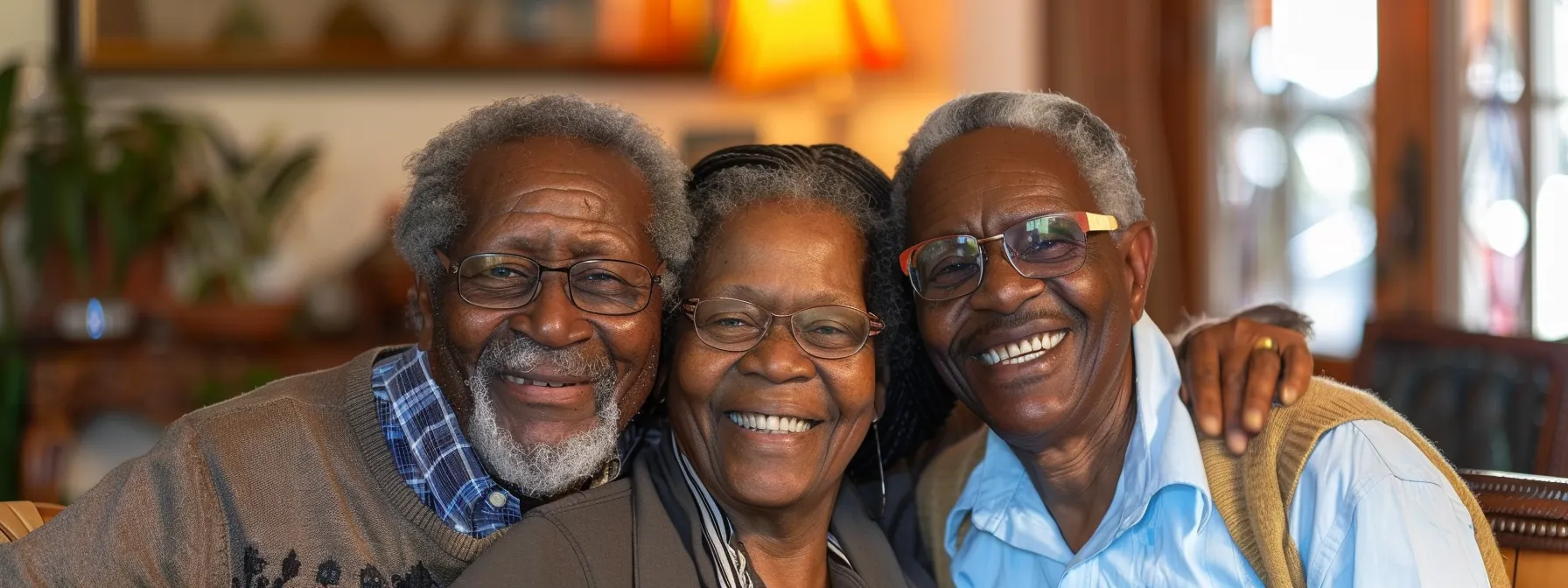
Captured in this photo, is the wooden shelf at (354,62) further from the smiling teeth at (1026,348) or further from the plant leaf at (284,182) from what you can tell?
the smiling teeth at (1026,348)

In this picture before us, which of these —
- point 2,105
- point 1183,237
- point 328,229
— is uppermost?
point 2,105

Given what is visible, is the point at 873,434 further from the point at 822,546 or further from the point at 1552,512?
the point at 1552,512

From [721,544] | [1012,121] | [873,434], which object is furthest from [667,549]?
[1012,121]

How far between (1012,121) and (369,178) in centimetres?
295

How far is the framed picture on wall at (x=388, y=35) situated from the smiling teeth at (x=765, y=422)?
9.23 feet

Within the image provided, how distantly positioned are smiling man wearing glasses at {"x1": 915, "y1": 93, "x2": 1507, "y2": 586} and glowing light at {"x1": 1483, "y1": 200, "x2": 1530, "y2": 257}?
2848 mm

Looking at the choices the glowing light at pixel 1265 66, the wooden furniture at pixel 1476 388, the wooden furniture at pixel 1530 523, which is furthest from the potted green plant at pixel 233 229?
the wooden furniture at pixel 1530 523

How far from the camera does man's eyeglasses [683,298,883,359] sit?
167cm

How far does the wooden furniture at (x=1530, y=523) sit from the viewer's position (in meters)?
1.61

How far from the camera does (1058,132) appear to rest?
5.97 feet

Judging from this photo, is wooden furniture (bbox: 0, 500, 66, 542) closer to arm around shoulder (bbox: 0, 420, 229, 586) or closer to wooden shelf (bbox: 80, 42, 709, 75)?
arm around shoulder (bbox: 0, 420, 229, 586)

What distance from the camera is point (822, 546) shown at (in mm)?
1799

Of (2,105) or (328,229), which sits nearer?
(2,105)

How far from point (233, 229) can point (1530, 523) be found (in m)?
3.68
